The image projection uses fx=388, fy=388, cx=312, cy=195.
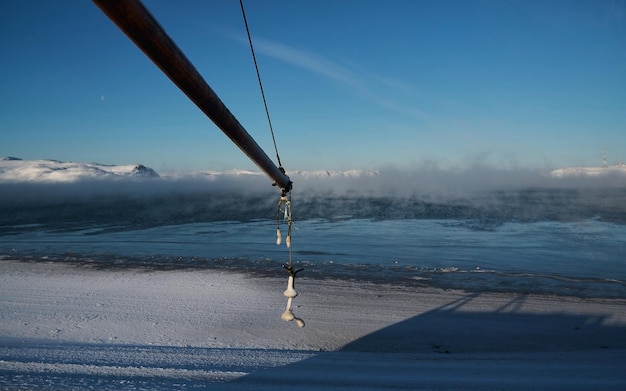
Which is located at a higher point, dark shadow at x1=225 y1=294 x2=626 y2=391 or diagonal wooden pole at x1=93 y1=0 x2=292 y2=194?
diagonal wooden pole at x1=93 y1=0 x2=292 y2=194

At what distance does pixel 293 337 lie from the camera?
743 cm

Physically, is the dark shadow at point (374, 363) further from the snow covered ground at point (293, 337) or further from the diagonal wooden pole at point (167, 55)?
the diagonal wooden pole at point (167, 55)

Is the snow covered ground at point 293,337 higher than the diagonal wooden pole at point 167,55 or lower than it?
lower

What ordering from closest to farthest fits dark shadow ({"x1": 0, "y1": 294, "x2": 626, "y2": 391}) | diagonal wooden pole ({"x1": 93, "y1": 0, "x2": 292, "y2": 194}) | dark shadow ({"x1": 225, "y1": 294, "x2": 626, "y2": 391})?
diagonal wooden pole ({"x1": 93, "y1": 0, "x2": 292, "y2": 194}) → dark shadow ({"x1": 0, "y1": 294, "x2": 626, "y2": 391}) → dark shadow ({"x1": 225, "y1": 294, "x2": 626, "y2": 391})

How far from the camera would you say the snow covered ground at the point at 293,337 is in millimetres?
5340

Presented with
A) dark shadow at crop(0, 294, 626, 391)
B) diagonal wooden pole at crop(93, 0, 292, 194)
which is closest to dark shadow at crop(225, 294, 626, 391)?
dark shadow at crop(0, 294, 626, 391)

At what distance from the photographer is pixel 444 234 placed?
2248cm

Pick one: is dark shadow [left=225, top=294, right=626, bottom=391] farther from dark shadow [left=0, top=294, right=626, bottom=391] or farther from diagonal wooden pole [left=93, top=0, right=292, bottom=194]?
diagonal wooden pole [left=93, top=0, right=292, bottom=194]

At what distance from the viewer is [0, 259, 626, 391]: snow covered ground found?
17.5 feet

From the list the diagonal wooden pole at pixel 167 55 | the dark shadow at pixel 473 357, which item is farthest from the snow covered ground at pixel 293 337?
the diagonal wooden pole at pixel 167 55

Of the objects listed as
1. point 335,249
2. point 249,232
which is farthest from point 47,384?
point 249,232

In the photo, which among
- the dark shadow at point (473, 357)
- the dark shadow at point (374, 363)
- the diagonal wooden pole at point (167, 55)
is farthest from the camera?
the dark shadow at point (473, 357)

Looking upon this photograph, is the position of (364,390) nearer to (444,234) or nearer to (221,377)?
(221,377)

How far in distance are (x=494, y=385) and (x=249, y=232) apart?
20266 mm
